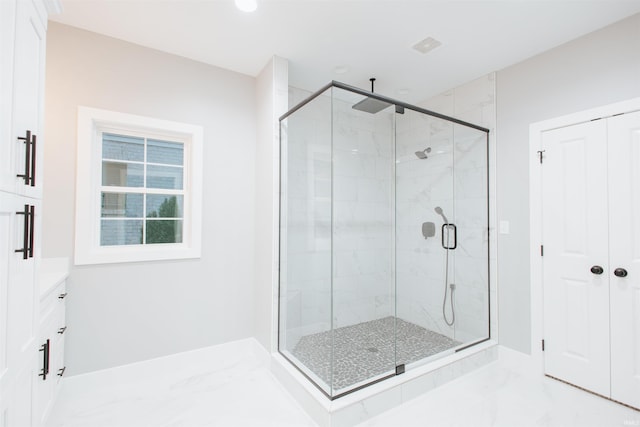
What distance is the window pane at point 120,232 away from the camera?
2465 mm

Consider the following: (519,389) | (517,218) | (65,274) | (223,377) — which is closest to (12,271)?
(65,274)

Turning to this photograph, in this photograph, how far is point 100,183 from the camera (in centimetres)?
243

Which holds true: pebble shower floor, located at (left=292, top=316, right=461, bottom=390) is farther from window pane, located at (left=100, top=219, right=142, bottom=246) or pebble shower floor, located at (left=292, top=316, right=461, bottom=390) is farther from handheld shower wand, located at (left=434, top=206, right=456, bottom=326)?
window pane, located at (left=100, top=219, right=142, bottom=246)

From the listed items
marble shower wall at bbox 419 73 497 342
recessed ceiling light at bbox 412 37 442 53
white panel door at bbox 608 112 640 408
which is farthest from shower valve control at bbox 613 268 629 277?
recessed ceiling light at bbox 412 37 442 53

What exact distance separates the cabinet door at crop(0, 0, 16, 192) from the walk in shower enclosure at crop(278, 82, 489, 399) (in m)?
1.63

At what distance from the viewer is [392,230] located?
303 centimetres

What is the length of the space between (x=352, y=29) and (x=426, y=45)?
2.21 ft

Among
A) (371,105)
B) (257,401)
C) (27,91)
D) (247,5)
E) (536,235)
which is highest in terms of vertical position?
(247,5)

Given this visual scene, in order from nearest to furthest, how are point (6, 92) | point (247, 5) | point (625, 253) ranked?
1. point (6, 92)
2. point (247, 5)
3. point (625, 253)

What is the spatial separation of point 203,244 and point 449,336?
260cm

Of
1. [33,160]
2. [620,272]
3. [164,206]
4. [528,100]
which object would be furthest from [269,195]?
[620,272]

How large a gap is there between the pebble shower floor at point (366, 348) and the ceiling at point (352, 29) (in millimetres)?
2454

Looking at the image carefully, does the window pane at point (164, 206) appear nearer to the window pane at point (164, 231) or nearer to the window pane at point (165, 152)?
the window pane at point (164, 231)

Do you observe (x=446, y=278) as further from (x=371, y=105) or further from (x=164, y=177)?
(x=164, y=177)
